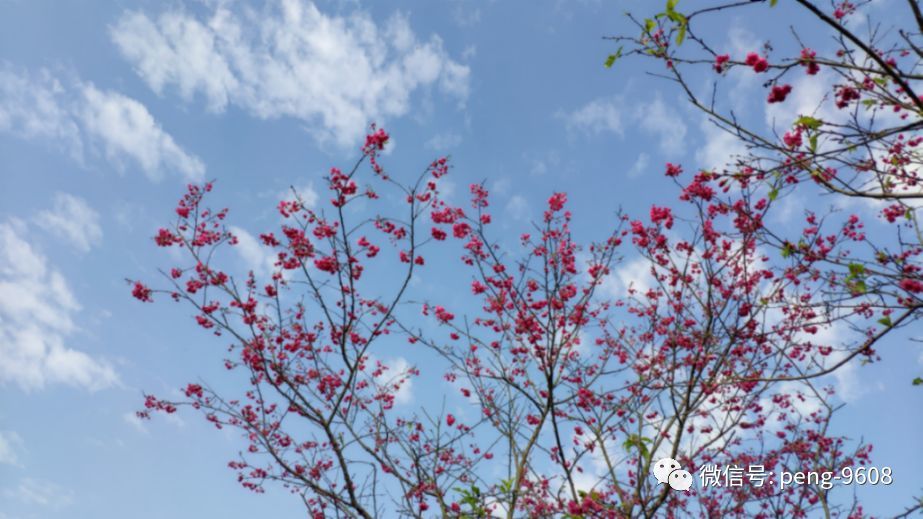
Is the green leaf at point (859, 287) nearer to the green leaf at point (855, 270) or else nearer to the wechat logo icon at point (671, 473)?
the green leaf at point (855, 270)

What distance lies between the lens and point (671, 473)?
6.15m

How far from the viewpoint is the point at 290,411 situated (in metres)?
6.97

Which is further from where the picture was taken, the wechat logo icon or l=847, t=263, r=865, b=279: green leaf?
the wechat logo icon

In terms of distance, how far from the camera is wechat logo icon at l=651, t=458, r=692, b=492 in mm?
6141

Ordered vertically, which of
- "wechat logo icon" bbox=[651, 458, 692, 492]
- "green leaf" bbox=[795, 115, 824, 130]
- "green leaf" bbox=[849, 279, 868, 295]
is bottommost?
"wechat logo icon" bbox=[651, 458, 692, 492]

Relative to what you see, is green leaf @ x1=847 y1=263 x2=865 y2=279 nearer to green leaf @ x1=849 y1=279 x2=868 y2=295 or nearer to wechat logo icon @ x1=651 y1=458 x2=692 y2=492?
green leaf @ x1=849 y1=279 x2=868 y2=295

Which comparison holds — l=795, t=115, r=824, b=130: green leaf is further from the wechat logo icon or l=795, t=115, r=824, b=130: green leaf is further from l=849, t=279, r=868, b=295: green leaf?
the wechat logo icon

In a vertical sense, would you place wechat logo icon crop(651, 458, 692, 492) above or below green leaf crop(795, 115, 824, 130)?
below

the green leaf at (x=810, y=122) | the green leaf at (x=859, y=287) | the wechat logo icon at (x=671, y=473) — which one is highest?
the green leaf at (x=810, y=122)

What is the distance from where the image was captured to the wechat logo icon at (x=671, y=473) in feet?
20.1

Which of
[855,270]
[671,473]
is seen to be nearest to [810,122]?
[855,270]

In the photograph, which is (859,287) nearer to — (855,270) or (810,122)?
(855,270)

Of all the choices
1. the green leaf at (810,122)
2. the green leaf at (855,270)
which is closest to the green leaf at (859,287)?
the green leaf at (855,270)

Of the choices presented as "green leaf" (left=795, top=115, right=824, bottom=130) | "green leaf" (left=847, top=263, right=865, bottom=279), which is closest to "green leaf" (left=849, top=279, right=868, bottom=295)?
"green leaf" (left=847, top=263, right=865, bottom=279)
